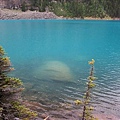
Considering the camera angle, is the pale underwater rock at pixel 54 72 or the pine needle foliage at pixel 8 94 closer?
the pine needle foliage at pixel 8 94

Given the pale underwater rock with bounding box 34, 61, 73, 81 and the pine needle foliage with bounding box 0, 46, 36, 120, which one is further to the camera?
the pale underwater rock with bounding box 34, 61, 73, 81

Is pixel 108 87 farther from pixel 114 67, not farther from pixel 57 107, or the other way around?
pixel 114 67

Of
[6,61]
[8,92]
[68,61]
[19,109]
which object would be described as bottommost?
[68,61]

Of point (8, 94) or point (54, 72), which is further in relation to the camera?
point (54, 72)

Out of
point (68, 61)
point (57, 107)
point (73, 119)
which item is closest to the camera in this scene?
point (73, 119)

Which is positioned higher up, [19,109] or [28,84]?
[19,109]

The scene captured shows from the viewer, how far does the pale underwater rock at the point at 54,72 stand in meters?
40.7

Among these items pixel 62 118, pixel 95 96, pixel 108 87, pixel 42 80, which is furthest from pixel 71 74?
pixel 62 118

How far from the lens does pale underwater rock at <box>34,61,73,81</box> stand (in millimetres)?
40719

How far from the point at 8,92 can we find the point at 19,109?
160 cm

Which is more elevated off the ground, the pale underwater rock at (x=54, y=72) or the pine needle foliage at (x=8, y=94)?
the pine needle foliage at (x=8, y=94)

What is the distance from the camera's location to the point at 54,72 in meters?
43.7

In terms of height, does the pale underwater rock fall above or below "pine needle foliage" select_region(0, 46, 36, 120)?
below

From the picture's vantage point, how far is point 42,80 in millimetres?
39219
